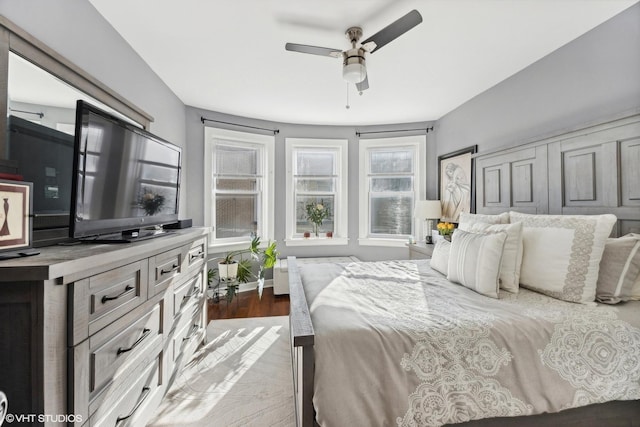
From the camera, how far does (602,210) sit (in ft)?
6.26

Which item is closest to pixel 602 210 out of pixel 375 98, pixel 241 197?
pixel 375 98

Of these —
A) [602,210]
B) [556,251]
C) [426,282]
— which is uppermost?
[602,210]

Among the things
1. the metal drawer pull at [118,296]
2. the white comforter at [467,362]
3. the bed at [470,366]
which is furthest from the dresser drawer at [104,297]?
the white comforter at [467,362]

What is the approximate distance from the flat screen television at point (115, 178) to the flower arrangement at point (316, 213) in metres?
2.62

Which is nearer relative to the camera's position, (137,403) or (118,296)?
(118,296)

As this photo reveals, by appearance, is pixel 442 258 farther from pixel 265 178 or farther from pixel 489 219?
pixel 265 178

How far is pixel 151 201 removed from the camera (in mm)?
1884

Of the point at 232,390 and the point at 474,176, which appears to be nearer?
the point at 232,390

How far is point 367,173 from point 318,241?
1.43m

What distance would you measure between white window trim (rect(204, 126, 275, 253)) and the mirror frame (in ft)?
5.87

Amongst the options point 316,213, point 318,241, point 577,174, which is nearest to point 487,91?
point 577,174

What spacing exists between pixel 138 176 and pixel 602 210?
10.6 ft

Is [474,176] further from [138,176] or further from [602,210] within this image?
Answer: [138,176]

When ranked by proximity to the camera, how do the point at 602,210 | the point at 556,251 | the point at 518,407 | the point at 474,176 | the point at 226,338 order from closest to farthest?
the point at 518,407
the point at 556,251
the point at 602,210
the point at 226,338
the point at 474,176
